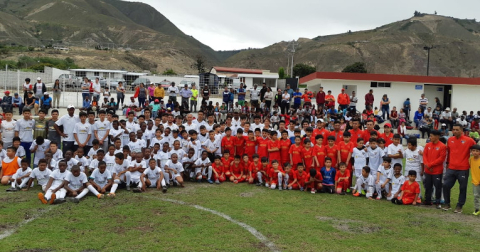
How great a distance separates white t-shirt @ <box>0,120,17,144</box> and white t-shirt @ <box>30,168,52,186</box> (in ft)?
6.37

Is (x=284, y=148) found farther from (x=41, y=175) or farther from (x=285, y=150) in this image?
(x=41, y=175)

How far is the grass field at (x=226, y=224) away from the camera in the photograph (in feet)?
21.0

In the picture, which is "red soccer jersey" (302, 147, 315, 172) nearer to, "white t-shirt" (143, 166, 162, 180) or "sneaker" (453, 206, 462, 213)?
"sneaker" (453, 206, 462, 213)

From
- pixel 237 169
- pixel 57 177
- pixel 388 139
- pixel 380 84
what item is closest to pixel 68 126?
pixel 57 177

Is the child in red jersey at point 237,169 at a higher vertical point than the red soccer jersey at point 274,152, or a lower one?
lower

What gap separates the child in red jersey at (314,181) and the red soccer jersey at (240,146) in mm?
2380

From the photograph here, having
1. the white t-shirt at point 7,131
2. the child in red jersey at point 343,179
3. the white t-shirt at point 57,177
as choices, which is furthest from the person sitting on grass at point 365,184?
the white t-shirt at point 7,131

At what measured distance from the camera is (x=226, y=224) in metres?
7.42

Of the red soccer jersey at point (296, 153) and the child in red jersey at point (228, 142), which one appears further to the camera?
the child in red jersey at point (228, 142)

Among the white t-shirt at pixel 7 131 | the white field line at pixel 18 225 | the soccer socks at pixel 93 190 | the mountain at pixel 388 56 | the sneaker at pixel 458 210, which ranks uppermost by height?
the mountain at pixel 388 56

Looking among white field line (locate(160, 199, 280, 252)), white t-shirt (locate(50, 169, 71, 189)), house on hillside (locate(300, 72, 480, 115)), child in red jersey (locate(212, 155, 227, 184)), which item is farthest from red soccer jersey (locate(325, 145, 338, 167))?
house on hillside (locate(300, 72, 480, 115))

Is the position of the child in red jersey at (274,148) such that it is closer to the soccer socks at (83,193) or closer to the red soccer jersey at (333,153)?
the red soccer jersey at (333,153)

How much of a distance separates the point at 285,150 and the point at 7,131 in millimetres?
7519

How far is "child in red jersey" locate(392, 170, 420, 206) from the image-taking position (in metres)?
9.55
